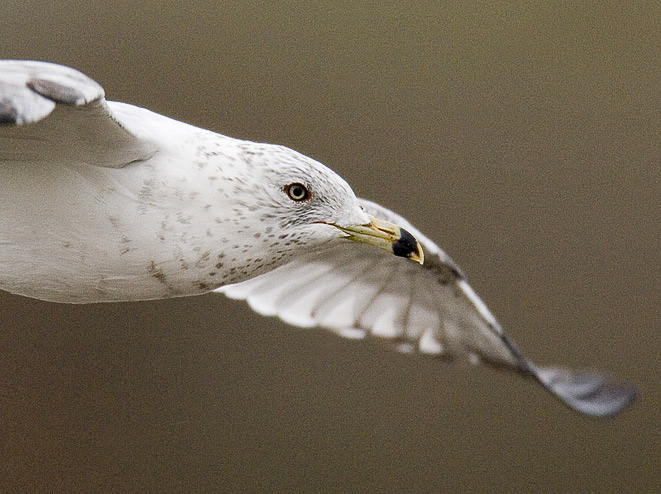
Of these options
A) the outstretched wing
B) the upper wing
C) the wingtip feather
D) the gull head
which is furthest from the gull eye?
the wingtip feather

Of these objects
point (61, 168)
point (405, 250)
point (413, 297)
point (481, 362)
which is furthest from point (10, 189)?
point (481, 362)

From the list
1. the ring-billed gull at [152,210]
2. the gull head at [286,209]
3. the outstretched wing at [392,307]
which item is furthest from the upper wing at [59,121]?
the outstretched wing at [392,307]

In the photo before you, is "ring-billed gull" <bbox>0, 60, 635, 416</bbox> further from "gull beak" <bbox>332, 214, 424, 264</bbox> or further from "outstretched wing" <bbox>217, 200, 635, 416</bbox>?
"outstretched wing" <bbox>217, 200, 635, 416</bbox>

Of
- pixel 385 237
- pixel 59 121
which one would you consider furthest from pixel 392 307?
pixel 59 121

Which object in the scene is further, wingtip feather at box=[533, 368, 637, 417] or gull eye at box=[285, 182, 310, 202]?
wingtip feather at box=[533, 368, 637, 417]

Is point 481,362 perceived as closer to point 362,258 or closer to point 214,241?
point 362,258

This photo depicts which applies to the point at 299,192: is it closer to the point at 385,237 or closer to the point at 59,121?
the point at 385,237
